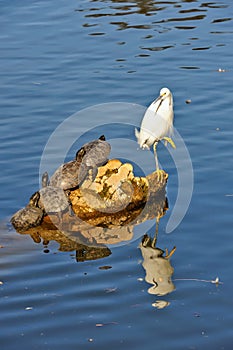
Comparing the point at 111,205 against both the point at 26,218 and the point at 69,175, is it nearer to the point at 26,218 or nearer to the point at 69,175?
the point at 69,175

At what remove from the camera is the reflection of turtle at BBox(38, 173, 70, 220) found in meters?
10.1

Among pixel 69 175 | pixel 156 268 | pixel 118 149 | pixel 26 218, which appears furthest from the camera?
pixel 118 149

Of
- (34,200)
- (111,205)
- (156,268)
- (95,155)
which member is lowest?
(156,268)

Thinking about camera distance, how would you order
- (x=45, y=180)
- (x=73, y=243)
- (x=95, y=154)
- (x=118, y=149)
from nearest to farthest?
(x=73, y=243), (x=45, y=180), (x=95, y=154), (x=118, y=149)

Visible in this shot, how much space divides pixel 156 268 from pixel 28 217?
1.90 metres

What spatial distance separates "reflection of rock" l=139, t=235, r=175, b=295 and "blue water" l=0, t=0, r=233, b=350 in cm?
9

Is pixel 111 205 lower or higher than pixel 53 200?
lower

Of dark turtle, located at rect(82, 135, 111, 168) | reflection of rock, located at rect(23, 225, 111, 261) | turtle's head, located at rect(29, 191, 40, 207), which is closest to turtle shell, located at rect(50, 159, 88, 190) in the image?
dark turtle, located at rect(82, 135, 111, 168)

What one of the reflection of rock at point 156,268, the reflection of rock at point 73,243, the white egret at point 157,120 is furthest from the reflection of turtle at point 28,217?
the white egret at point 157,120

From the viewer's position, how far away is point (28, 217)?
32.6 feet

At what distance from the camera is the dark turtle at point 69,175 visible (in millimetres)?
10477

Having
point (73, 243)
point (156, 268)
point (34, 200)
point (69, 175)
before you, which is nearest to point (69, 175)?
point (69, 175)

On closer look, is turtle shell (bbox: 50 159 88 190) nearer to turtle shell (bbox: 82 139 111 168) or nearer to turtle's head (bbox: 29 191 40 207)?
turtle shell (bbox: 82 139 111 168)

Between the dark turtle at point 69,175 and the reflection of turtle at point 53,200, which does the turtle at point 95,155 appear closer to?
the dark turtle at point 69,175
